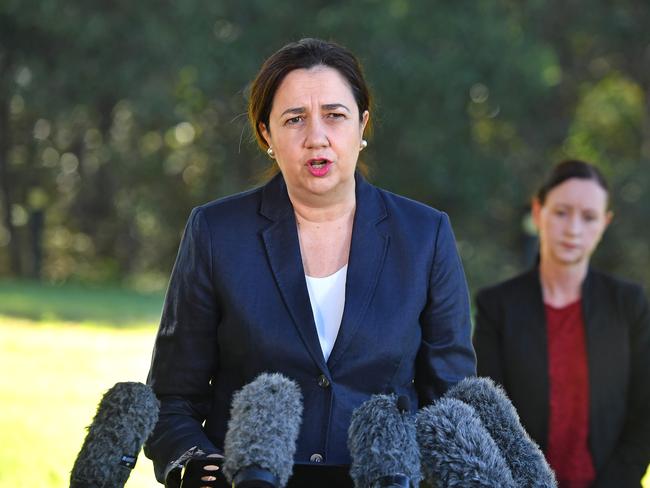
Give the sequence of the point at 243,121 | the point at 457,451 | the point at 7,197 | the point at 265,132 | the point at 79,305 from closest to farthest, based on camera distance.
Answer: the point at 457,451, the point at 265,132, the point at 79,305, the point at 243,121, the point at 7,197

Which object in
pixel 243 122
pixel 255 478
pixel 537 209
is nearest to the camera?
pixel 255 478

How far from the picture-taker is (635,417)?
14.4 ft

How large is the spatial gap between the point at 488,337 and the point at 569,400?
40 cm

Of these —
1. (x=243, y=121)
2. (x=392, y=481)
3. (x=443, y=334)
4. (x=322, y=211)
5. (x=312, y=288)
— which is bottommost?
(x=392, y=481)

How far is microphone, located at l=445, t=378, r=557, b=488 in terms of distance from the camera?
2.38 metres

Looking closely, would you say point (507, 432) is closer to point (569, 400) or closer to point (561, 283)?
point (569, 400)

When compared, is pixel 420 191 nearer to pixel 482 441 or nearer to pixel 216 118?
pixel 216 118

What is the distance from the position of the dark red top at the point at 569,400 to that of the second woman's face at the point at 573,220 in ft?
0.72

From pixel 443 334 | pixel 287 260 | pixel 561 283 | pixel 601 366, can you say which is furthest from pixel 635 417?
pixel 287 260

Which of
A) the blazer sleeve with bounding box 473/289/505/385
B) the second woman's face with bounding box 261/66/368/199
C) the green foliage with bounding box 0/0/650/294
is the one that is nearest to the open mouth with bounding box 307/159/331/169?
the second woman's face with bounding box 261/66/368/199

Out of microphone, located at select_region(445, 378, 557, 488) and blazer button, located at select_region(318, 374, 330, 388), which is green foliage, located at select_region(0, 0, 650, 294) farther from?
microphone, located at select_region(445, 378, 557, 488)

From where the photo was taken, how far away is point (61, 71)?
20.5 meters

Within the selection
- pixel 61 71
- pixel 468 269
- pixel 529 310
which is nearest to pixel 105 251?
pixel 61 71

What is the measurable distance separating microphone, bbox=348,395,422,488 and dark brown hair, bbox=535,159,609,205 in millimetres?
2503
